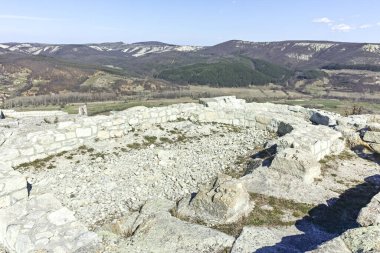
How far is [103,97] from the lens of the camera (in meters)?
143

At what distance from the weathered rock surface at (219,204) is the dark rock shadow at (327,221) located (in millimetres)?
1715

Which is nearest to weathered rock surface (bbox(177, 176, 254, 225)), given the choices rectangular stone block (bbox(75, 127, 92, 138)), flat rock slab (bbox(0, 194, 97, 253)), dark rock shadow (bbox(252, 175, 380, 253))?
dark rock shadow (bbox(252, 175, 380, 253))

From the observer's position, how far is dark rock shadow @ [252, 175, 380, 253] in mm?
9141

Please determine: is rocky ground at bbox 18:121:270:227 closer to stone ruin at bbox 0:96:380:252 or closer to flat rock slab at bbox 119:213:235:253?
stone ruin at bbox 0:96:380:252

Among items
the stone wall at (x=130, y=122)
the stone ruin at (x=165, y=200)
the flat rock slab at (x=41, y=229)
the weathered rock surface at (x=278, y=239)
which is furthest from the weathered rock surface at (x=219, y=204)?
the stone wall at (x=130, y=122)

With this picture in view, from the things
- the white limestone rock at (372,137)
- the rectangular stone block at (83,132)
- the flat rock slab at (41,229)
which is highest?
the rectangular stone block at (83,132)

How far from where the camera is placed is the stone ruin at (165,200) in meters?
9.26

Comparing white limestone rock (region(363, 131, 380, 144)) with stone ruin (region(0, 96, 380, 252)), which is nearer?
stone ruin (region(0, 96, 380, 252))

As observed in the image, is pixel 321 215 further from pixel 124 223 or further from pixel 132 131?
pixel 132 131

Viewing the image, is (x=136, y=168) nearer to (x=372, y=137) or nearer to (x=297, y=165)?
(x=297, y=165)

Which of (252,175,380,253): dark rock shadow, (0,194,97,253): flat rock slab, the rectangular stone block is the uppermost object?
the rectangular stone block

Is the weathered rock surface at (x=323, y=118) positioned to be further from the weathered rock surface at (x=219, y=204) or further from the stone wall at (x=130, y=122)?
→ the weathered rock surface at (x=219, y=204)

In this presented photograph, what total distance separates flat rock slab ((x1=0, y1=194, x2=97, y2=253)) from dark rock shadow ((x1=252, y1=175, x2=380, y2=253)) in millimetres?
4838

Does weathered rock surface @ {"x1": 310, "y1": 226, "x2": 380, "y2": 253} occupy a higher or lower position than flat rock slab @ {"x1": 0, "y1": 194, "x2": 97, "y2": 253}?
higher
